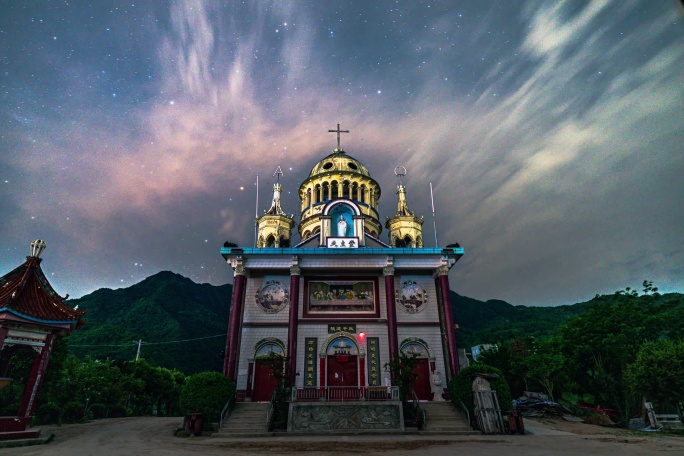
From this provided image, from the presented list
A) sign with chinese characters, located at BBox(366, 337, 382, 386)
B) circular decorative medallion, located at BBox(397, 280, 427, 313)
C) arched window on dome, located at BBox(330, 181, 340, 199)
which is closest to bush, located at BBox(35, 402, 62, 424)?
sign with chinese characters, located at BBox(366, 337, 382, 386)

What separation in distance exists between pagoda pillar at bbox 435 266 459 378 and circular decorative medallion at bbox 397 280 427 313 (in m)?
1.36

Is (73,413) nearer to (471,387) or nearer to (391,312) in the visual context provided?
(391,312)

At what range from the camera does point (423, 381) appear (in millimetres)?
23859

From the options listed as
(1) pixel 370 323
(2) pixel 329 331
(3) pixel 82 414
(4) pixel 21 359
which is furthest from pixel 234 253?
(3) pixel 82 414

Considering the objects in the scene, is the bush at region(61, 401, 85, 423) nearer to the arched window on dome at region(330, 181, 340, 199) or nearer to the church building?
the church building

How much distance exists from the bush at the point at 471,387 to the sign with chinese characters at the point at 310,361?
853 cm

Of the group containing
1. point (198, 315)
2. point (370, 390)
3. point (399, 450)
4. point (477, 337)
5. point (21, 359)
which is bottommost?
point (399, 450)

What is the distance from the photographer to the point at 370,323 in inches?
983

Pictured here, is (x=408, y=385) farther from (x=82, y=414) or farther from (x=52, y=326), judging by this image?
(x=82, y=414)

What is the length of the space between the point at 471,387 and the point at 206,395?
13751mm

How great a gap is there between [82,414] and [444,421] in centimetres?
2228

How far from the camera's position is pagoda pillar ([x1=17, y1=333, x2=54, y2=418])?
1516cm

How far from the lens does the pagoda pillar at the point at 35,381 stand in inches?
597

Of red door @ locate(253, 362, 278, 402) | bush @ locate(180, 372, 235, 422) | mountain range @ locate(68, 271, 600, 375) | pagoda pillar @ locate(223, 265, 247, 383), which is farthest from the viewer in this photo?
mountain range @ locate(68, 271, 600, 375)
